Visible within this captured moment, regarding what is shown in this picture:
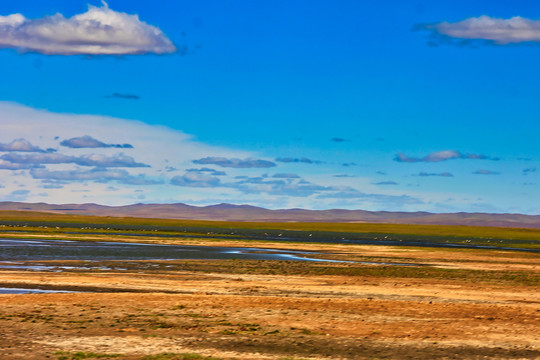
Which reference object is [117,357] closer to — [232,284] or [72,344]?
[72,344]

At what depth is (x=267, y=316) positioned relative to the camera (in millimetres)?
25656

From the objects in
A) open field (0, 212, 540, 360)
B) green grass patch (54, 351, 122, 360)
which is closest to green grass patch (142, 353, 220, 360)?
open field (0, 212, 540, 360)

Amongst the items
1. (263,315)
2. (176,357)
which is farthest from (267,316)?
(176,357)

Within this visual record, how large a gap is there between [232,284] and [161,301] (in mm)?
8243

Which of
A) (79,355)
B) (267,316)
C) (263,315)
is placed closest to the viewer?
(79,355)

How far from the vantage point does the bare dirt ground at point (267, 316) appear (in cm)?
2005

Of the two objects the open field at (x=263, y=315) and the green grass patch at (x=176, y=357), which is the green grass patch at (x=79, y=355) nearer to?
the open field at (x=263, y=315)

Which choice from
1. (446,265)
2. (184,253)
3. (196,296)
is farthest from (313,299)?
(184,253)

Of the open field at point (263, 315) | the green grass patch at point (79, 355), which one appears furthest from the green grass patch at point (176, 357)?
the green grass patch at point (79, 355)

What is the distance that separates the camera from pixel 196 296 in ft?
101

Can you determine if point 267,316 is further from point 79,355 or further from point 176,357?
point 79,355

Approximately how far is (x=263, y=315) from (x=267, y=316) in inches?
9.7

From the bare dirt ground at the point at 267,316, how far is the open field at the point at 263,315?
0.14 feet

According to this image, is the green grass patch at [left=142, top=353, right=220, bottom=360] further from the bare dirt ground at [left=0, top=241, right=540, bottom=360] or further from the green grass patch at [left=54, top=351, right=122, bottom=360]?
the green grass patch at [left=54, top=351, right=122, bottom=360]
